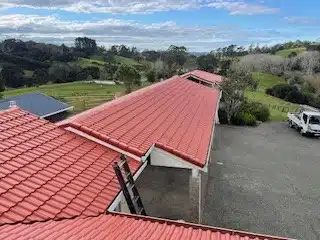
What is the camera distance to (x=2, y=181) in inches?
251

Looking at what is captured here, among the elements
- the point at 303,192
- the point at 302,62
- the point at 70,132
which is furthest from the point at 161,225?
the point at 302,62

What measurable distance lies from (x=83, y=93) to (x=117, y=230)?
52.3 m

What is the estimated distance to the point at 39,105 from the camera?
38.2 m

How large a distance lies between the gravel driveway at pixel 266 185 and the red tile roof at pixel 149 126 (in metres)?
2.97

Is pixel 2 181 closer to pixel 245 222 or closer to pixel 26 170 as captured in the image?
pixel 26 170

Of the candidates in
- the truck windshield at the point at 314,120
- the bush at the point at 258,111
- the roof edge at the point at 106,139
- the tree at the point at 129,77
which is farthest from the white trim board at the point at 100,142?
the tree at the point at 129,77

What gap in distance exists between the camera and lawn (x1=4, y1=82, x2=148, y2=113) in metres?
46.9

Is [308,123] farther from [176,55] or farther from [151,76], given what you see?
[176,55]

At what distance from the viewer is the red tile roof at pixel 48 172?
6023 millimetres

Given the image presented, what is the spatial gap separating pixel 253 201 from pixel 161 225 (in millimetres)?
9442

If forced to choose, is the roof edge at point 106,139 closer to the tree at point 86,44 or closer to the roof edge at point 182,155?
the roof edge at point 182,155

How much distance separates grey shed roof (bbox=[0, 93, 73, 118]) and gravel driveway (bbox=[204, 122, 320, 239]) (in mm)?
18659

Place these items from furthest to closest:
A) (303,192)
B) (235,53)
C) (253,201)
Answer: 1. (235,53)
2. (303,192)
3. (253,201)

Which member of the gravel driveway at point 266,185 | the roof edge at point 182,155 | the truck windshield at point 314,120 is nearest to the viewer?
the roof edge at point 182,155
